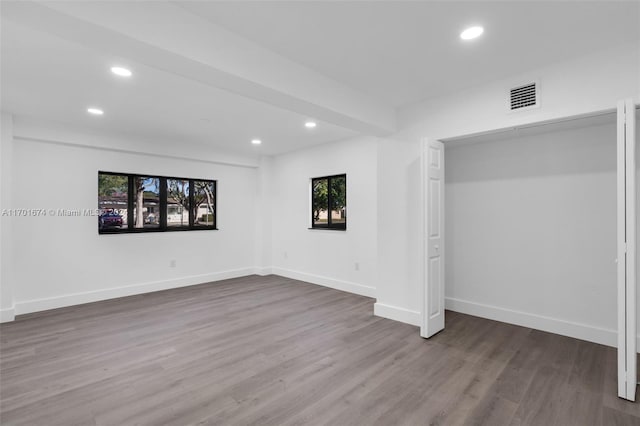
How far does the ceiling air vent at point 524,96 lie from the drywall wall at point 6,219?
587cm

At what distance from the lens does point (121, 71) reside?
2855mm

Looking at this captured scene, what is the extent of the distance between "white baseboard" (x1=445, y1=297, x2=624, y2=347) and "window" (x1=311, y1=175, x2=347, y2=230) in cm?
232

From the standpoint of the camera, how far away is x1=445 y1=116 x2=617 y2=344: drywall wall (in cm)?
330

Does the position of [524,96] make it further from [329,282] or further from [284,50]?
[329,282]

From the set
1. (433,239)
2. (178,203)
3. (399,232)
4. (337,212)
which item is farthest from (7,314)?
(433,239)

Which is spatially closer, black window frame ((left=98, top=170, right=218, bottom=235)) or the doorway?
the doorway

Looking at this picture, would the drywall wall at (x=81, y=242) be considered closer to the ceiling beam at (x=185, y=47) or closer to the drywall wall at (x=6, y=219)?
the drywall wall at (x=6, y=219)

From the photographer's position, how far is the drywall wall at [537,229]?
330cm

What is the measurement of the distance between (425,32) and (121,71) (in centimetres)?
261

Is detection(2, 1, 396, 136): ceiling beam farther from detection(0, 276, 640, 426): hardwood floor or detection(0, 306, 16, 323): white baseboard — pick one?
detection(0, 306, 16, 323): white baseboard

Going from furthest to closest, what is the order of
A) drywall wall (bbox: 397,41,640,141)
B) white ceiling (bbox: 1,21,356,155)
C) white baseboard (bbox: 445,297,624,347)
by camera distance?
white baseboard (bbox: 445,297,624,347) → white ceiling (bbox: 1,21,356,155) → drywall wall (bbox: 397,41,640,141)

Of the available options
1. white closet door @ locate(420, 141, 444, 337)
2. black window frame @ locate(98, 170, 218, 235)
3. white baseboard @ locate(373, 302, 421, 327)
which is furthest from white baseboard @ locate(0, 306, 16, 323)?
white closet door @ locate(420, 141, 444, 337)

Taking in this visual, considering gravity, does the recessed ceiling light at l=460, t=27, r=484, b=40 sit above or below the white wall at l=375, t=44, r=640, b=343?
above

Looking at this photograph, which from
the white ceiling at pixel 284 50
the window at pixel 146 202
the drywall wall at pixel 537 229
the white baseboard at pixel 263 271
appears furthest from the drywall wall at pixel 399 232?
the window at pixel 146 202
